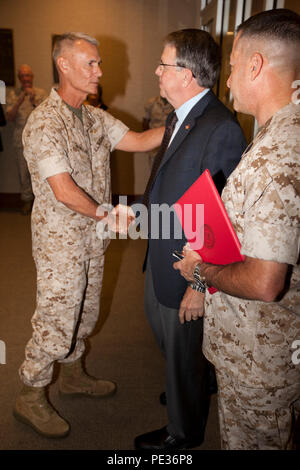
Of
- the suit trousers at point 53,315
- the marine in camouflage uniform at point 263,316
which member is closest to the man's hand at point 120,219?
the suit trousers at point 53,315

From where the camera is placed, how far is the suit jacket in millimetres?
1292

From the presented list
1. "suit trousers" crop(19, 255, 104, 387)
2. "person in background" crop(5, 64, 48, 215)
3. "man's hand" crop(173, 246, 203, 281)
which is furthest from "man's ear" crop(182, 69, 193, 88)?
"person in background" crop(5, 64, 48, 215)

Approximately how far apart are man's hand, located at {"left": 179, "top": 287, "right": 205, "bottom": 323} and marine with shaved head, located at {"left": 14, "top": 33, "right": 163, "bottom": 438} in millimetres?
541

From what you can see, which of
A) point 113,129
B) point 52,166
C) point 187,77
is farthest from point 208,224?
point 113,129

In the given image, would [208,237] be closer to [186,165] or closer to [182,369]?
[186,165]

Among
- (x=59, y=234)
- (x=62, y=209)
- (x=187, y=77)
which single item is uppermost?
(x=187, y=77)

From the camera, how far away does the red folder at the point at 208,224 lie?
0.96 metres

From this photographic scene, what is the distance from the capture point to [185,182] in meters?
1.33

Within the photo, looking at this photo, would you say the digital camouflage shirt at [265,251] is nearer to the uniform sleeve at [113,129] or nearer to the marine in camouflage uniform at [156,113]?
the uniform sleeve at [113,129]

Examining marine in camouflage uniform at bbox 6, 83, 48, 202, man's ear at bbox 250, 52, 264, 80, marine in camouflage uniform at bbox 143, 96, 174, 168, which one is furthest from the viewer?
marine in camouflage uniform at bbox 6, 83, 48, 202

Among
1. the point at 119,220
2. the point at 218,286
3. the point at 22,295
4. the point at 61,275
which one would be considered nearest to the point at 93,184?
the point at 119,220

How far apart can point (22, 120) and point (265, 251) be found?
17.1 feet

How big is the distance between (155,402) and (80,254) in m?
0.90

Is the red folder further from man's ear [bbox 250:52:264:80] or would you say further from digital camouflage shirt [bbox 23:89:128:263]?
digital camouflage shirt [bbox 23:89:128:263]
